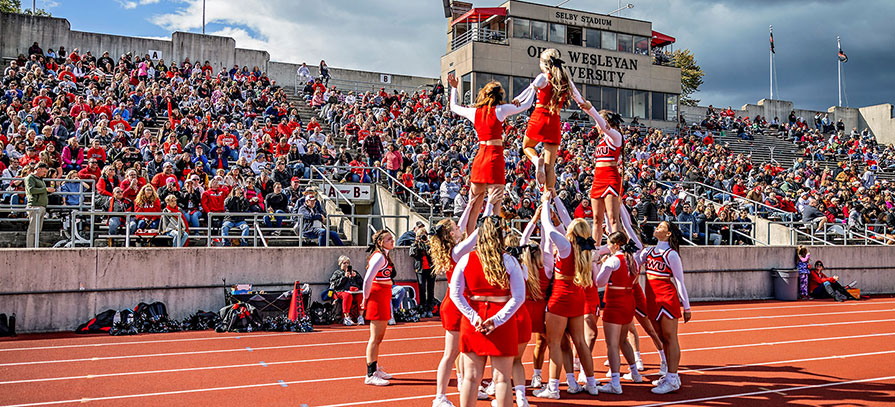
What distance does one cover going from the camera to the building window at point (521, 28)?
3684 cm

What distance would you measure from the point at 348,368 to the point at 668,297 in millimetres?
4063

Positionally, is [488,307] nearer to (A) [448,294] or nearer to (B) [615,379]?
(A) [448,294]

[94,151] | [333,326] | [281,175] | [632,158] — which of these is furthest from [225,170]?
[632,158]

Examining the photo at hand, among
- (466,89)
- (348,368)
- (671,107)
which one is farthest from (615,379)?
(671,107)

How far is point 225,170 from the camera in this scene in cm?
1805

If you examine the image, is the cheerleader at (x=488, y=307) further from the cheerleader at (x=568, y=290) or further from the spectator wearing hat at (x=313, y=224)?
the spectator wearing hat at (x=313, y=224)

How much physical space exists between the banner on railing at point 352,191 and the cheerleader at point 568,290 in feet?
39.8

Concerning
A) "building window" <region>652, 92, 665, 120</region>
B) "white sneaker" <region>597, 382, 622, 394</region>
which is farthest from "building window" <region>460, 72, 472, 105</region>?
"white sneaker" <region>597, 382, 622, 394</region>

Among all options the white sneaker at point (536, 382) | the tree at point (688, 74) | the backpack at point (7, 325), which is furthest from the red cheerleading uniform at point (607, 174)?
the tree at point (688, 74)

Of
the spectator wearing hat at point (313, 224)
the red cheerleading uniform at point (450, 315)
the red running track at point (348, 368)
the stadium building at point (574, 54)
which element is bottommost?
the red running track at point (348, 368)

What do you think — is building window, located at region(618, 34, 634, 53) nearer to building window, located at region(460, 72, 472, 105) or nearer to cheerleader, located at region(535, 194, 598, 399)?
building window, located at region(460, 72, 472, 105)

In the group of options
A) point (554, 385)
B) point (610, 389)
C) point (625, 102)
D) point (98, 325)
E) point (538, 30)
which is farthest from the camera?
point (625, 102)

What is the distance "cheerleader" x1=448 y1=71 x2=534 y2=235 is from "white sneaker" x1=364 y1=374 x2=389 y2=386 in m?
1.93

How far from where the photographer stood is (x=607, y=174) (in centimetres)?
915
